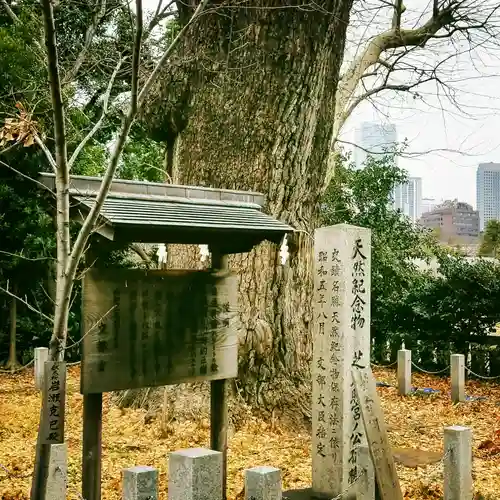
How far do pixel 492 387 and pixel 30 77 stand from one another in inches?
436

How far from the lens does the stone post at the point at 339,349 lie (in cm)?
540

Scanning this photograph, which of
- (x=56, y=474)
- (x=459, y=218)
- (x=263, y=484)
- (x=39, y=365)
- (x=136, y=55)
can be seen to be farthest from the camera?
(x=459, y=218)

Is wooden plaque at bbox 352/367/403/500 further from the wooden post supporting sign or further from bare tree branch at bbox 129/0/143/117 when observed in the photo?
bare tree branch at bbox 129/0/143/117

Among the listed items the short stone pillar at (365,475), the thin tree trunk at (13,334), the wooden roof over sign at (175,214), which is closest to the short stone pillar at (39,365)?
the thin tree trunk at (13,334)

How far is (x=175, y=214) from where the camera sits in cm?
526

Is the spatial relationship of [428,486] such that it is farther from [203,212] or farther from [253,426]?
[203,212]

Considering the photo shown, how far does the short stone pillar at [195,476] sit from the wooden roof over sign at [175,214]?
2139 mm

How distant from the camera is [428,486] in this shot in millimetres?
6277

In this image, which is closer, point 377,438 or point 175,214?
point 377,438

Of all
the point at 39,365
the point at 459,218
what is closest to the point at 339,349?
the point at 39,365

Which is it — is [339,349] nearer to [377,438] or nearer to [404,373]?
[377,438]

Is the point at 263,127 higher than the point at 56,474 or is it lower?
higher

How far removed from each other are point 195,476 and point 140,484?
0.37 m

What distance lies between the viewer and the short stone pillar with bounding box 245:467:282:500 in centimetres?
299
